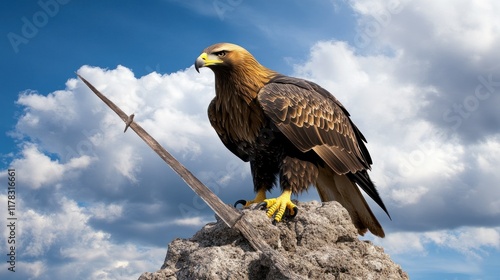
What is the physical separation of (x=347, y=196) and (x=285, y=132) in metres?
1.47

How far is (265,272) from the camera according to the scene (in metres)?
4.94

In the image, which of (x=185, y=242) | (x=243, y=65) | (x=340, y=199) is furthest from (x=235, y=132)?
(x=185, y=242)

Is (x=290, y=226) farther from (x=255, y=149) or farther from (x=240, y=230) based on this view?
(x=255, y=149)

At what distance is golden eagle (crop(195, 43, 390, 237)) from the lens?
700 centimetres

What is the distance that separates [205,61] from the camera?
691 centimetres

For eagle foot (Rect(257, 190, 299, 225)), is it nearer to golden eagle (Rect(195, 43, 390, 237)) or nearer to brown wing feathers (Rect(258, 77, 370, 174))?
golden eagle (Rect(195, 43, 390, 237))

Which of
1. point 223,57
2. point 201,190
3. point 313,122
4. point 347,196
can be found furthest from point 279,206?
point 223,57

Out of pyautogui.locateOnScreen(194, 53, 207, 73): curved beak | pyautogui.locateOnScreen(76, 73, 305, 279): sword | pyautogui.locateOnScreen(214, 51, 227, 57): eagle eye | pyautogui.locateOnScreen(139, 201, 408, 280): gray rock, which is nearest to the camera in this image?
pyautogui.locateOnScreen(139, 201, 408, 280): gray rock

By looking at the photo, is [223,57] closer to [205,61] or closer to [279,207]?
[205,61]

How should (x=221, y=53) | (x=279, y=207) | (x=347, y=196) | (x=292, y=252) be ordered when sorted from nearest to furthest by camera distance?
(x=292, y=252) → (x=279, y=207) → (x=221, y=53) → (x=347, y=196)

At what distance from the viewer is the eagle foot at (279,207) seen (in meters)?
5.85

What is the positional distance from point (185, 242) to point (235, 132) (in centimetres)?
223

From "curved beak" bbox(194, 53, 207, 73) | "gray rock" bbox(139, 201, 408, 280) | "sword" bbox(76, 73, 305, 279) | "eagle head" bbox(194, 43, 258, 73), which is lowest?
"gray rock" bbox(139, 201, 408, 280)

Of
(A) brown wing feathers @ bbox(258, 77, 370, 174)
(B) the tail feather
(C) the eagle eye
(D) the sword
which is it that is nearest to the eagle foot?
(D) the sword
